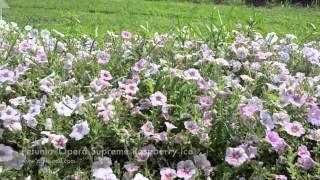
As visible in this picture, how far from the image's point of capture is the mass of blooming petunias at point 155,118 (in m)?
2.00

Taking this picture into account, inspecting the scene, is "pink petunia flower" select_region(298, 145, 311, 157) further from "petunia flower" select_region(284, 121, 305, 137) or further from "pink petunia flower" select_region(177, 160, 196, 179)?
"pink petunia flower" select_region(177, 160, 196, 179)

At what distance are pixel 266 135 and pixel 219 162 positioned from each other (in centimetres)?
19

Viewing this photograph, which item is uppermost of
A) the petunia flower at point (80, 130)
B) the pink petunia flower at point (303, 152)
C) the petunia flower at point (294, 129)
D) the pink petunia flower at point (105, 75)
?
the pink petunia flower at point (105, 75)

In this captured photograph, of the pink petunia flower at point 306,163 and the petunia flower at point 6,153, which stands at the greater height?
the petunia flower at point 6,153

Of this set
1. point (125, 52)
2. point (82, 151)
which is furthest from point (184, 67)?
point (82, 151)

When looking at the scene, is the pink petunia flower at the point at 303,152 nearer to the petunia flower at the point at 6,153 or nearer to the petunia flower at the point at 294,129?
the petunia flower at the point at 294,129

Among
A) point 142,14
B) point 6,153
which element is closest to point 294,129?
point 6,153

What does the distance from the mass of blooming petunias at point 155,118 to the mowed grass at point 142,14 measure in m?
3.88

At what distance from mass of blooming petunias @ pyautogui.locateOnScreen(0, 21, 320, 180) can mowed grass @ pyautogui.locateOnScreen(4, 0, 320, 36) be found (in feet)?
12.7

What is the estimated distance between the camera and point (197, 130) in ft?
6.74

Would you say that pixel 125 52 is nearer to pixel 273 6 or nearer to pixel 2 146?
pixel 2 146

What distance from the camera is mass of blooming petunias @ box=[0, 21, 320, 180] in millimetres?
1999

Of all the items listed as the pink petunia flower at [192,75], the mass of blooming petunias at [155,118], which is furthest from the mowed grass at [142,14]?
the pink petunia flower at [192,75]

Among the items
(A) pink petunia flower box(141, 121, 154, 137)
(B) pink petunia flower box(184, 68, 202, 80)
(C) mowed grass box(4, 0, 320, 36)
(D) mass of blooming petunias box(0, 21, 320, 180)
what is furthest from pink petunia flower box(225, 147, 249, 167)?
(C) mowed grass box(4, 0, 320, 36)
